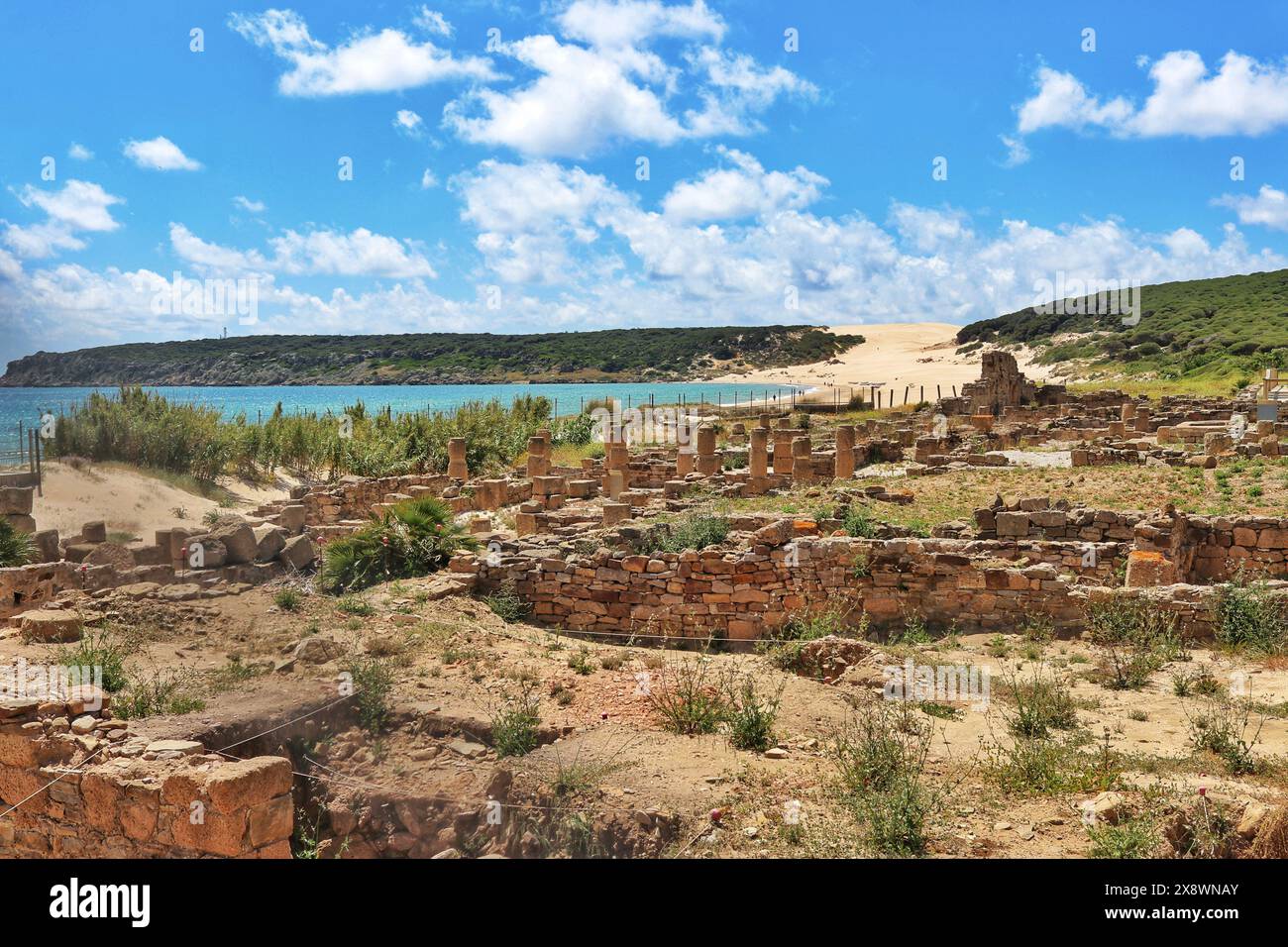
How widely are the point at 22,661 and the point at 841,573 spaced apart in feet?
28.6

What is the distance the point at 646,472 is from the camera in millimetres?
24656

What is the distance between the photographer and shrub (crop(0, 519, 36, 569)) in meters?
11.9

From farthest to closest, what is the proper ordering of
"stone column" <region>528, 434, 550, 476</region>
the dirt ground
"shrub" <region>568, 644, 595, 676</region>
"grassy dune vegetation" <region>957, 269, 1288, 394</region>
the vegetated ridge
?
1. the vegetated ridge
2. "grassy dune vegetation" <region>957, 269, 1288, 394</region>
3. "stone column" <region>528, 434, 550, 476</region>
4. "shrub" <region>568, 644, 595, 676</region>
5. the dirt ground

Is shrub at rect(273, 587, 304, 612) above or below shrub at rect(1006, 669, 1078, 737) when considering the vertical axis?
above

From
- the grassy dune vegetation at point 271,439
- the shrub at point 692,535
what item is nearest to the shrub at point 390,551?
the shrub at point 692,535

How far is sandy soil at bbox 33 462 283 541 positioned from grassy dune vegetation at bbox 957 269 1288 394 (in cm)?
4368

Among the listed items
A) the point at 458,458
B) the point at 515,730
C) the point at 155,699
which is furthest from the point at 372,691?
the point at 458,458

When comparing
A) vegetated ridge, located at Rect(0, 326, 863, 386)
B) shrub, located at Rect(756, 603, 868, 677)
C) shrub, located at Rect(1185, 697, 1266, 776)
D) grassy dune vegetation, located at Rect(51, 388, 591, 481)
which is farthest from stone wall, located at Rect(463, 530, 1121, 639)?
vegetated ridge, located at Rect(0, 326, 863, 386)

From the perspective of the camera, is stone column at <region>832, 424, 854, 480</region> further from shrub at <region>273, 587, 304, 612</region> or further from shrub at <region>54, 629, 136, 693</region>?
shrub at <region>54, 629, 136, 693</region>

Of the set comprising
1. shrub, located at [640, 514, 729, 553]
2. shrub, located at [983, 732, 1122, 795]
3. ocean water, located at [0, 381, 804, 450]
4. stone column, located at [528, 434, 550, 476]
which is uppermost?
ocean water, located at [0, 381, 804, 450]

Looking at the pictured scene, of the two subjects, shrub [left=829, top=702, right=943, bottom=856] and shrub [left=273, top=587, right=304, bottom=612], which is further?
shrub [left=273, top=587, right=304, bottom=612]

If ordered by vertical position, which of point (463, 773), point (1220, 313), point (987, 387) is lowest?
point (463, 773)

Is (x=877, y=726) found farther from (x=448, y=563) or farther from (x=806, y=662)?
(x=448, y=563)

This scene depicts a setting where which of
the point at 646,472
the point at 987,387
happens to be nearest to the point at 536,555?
the point at 646,472
